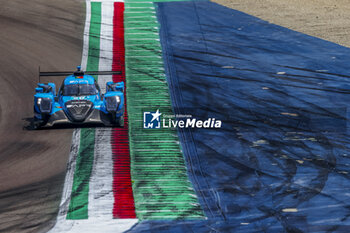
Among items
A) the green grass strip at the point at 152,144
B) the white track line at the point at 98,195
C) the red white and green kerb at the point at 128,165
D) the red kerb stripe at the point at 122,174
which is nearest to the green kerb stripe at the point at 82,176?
the red white and green kerb at the point at 128,165

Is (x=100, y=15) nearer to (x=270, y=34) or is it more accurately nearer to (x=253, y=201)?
(x=270, y=34)

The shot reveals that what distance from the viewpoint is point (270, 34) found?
113ft

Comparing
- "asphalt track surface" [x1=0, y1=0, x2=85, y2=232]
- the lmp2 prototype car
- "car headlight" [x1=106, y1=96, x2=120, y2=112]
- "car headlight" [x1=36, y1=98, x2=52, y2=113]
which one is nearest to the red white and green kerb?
"asphalt track surface" [x1=0, y1=0, x2=85, y2=232]

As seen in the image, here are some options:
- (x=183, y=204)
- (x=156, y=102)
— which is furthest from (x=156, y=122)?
(x=183, y=204)

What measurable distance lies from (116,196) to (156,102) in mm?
8198

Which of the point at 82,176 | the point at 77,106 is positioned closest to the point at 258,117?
the point at 77,106

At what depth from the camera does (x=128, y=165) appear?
832 inches

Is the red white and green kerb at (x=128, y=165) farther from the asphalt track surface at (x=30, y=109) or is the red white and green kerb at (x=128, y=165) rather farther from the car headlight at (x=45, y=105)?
the car headlight at (x=45, y=105)

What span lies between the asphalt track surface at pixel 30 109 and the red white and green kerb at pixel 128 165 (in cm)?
59

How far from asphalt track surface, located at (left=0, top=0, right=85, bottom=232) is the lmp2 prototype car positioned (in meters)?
1.00

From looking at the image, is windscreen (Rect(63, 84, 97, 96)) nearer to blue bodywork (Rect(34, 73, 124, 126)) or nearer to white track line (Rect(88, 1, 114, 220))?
blue bodywork (Rect(34, 73, 124, 126))

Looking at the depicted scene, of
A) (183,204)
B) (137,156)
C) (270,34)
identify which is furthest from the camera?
(270,34)

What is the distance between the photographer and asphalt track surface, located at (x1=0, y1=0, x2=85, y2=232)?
712 inches

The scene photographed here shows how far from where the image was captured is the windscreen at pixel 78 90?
910 inches
